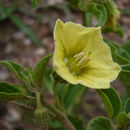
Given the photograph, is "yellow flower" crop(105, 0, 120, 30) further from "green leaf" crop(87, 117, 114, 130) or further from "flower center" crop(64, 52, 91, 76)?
"green leaf" crop(87, 117, 114, 130)

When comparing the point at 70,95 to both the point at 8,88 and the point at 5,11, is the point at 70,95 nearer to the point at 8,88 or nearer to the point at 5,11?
the point at 8,88

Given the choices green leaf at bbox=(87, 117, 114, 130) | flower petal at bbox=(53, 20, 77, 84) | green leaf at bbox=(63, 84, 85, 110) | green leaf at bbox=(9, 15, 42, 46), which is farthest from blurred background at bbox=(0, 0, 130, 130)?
flower petal at bbox=(53, 20, 77, 84)

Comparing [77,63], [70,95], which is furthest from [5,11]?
[77,63]

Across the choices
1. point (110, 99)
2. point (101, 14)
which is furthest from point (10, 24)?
point (110, 99)

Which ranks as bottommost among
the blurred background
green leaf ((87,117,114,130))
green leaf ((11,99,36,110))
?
the blurred background

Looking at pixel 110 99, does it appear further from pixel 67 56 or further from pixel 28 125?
pixel 28 125
